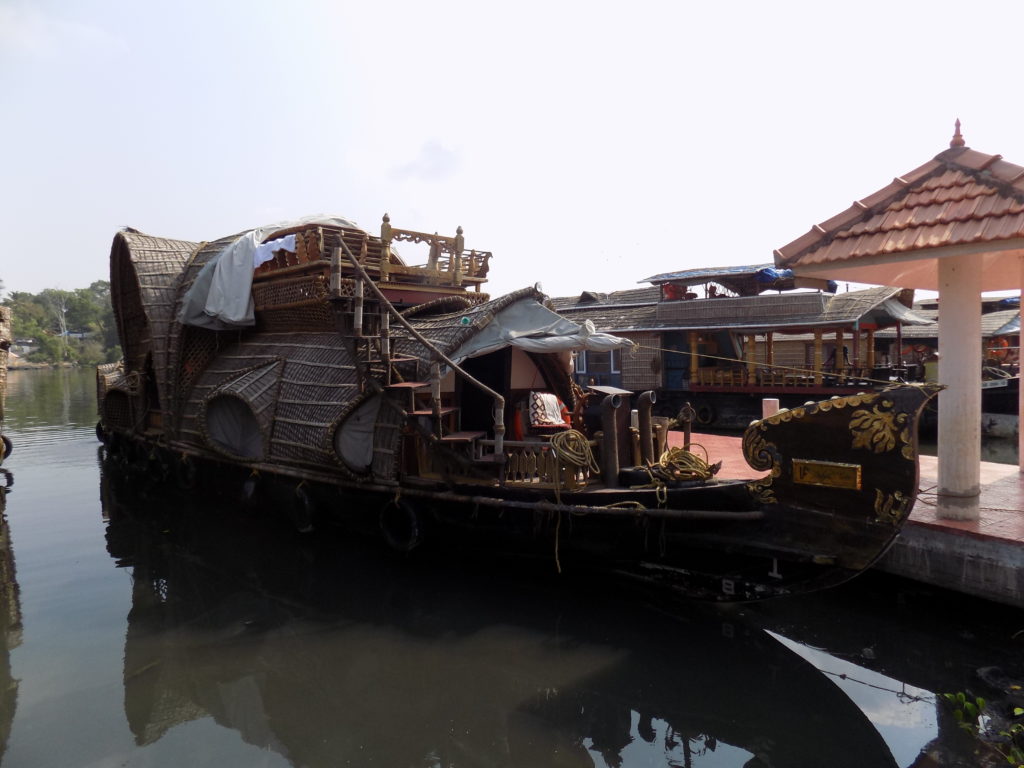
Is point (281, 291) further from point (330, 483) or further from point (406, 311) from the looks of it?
point (330, 483)

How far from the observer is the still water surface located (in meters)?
4.25

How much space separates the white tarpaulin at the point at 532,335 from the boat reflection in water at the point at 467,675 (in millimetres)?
2384

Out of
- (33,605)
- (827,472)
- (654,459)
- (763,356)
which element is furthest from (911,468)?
(763,356)

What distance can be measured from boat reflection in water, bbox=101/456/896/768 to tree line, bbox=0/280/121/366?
2251 inches

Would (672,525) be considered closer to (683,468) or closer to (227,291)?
(683,468)

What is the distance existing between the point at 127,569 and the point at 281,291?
389cm


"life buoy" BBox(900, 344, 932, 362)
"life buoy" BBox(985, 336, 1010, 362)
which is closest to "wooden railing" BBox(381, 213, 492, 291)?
"life buoy" BBox(900, 344, 932, 362)

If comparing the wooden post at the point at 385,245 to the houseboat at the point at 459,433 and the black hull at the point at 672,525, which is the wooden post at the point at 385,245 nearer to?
the houseboat at the point at 459,433

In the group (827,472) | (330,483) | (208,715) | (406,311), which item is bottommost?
(208,715)

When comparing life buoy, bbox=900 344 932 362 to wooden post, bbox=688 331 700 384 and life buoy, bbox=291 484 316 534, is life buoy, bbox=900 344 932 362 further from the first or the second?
life buoy, bbox=291 484 316 534

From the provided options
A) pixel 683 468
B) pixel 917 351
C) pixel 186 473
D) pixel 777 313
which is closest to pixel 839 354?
pixel 777 313

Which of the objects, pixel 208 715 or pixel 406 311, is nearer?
pixel 208 715

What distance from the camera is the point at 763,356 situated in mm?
19766

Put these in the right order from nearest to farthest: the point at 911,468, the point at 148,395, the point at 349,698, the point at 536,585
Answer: the point at 911,468 → the point at 349,698 → the point at 536,585 → the point at 148,395
